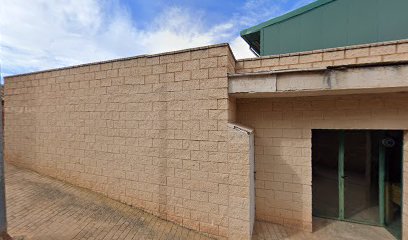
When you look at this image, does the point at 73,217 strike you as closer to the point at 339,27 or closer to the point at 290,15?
the point at 290,15

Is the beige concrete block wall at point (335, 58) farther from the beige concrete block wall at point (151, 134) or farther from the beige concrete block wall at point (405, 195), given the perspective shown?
the beige concrete block wall at point (405, 195)

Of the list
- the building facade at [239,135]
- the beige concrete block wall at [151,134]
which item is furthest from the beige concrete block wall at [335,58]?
the beige concrete block wall at [151,134]

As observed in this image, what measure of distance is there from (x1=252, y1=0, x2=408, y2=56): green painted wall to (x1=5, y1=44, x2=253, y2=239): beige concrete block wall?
11.1ft

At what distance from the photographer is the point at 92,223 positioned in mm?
4414

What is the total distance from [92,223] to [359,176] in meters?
6.62

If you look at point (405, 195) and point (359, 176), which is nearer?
point (405, 195)

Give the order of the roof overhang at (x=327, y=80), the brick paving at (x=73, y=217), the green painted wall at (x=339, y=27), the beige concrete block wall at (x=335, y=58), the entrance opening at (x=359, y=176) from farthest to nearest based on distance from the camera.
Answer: the green painted wall at (x=339, y=27)
the entrance opening at (x=359, y=176)
the beige concrete block wall at (x=335, y=58)
the brick paving at (x=73, y=217)
the roof overhang at (x=327, y=80)

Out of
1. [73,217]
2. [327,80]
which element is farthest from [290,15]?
[73,217]

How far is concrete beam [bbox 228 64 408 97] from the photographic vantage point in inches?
139

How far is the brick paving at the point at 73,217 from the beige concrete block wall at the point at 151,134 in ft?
0.82

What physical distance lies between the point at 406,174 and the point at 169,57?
219 inches

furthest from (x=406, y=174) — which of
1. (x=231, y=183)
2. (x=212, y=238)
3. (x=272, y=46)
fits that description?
(x=272, y=46)

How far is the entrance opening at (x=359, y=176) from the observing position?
488cm

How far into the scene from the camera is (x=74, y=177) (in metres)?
5.89
